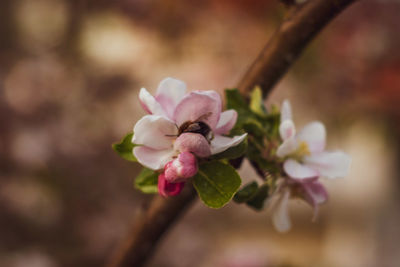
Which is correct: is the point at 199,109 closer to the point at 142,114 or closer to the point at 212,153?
the point at 212,153

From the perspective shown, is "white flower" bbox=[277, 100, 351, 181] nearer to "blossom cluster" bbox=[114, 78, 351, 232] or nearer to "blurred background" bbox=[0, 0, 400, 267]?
"blossom cluster" bbox=[114, 78, 351, 232]

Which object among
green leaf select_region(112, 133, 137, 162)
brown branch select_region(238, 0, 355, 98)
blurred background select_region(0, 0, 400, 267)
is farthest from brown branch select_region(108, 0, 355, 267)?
blurred background select_region(0, 0, 400, 267)

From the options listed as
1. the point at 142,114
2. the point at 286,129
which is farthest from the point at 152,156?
the point at 142,114

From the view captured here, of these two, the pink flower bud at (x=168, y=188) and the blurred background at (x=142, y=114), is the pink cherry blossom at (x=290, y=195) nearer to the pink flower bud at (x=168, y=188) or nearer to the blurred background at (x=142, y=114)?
the pink flower bud at (x=168, y=188)

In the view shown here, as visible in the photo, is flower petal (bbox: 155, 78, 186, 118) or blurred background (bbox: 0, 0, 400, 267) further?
blurred background (bbox: 0, 0, 400, 267)

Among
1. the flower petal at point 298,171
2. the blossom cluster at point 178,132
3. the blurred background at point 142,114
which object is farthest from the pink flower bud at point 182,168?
the blurred background at point 142,114
